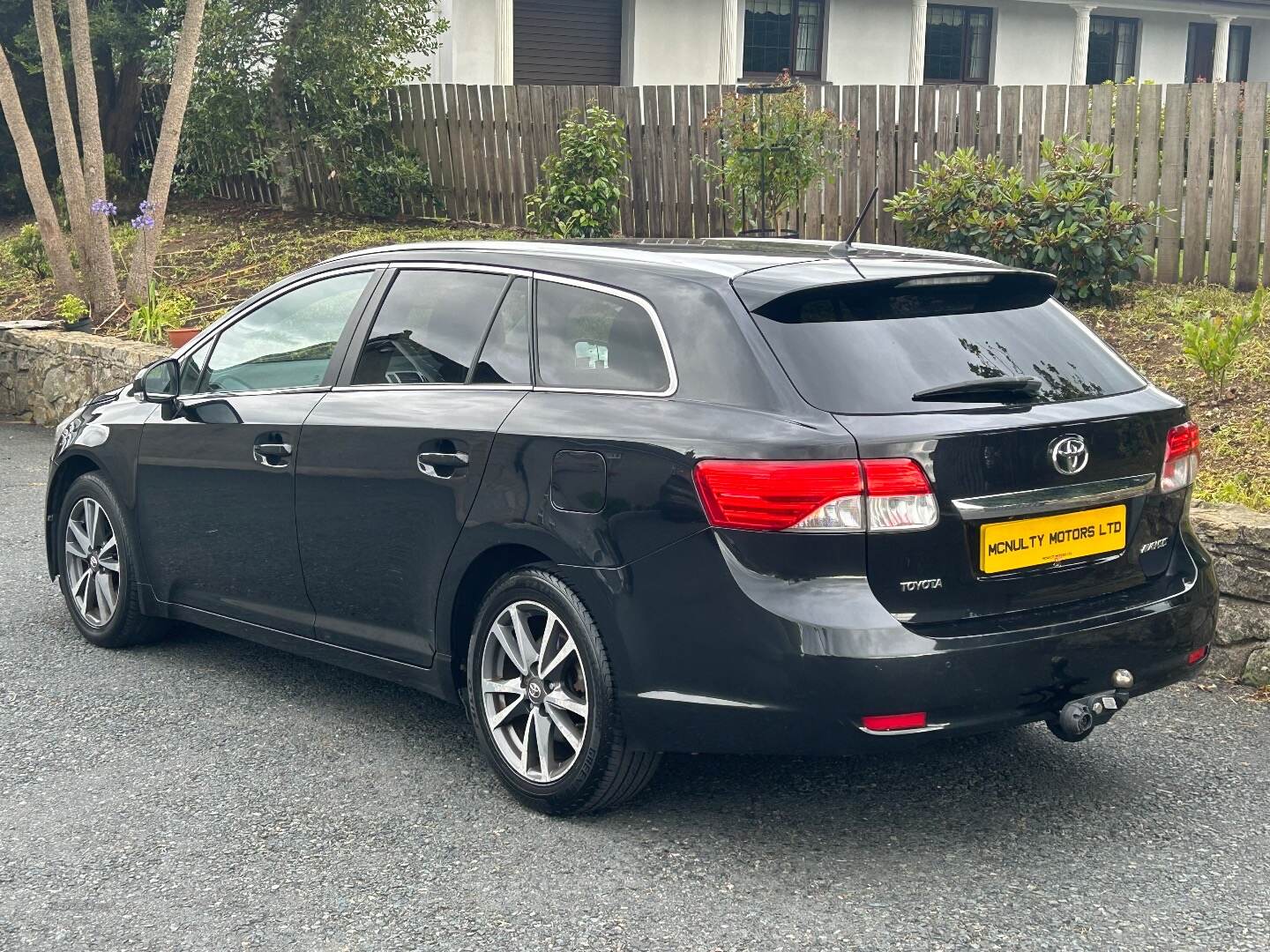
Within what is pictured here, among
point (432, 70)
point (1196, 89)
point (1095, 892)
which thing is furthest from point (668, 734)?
point (432, 70)

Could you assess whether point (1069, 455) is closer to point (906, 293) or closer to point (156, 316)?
point (906, 293)

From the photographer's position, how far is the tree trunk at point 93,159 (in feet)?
43.1

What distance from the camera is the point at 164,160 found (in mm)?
13688

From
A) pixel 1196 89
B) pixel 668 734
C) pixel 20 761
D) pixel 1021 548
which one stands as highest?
pixel 1196 89

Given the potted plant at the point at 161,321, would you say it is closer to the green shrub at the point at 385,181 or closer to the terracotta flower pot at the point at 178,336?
the terracotta flower pot at the point at 178,336

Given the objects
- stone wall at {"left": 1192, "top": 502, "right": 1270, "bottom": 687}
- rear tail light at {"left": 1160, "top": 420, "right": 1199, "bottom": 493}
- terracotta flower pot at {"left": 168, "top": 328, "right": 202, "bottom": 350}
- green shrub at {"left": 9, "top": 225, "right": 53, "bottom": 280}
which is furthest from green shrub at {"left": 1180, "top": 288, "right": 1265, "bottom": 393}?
green shrub at {"left": 9, "top": 225, "right": 53, "bottom": 280}

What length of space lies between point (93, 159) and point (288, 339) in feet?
30.0

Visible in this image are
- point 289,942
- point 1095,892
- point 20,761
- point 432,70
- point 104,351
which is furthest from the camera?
point 432,70

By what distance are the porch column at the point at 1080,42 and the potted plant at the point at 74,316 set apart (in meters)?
19.2

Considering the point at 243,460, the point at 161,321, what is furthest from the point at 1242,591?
the point at 161,321

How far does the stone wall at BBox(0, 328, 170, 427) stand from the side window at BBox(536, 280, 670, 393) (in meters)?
7.69

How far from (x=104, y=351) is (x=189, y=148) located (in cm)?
725

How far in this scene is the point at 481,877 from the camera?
3947 millimetres

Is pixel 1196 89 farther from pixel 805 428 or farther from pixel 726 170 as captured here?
pixel 805 428
